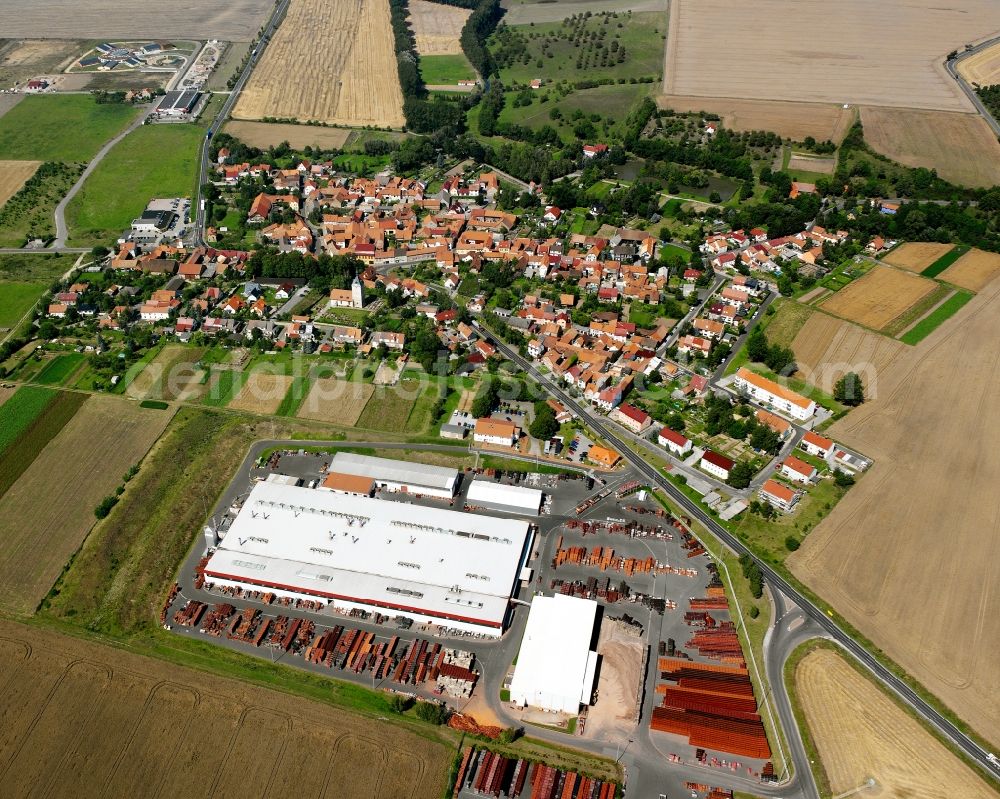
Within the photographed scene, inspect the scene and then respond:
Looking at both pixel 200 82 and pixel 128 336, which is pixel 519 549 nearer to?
pixel 128 336

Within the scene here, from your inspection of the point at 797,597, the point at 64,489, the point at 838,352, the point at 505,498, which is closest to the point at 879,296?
the point at 838,352

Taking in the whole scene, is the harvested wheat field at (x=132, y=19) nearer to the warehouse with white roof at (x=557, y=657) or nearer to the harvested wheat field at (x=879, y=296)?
the harvested wheat field at (x=879, y=296)

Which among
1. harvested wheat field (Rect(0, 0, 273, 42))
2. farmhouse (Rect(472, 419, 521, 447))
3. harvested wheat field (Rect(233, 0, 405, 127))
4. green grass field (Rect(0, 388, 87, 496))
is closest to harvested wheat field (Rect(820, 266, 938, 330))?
farmhouse (Rect(472, 419, 521, 447))

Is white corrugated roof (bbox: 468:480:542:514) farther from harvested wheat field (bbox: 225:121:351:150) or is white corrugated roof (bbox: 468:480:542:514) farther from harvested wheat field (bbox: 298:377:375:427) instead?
harvested wheat field (bbox: 225:121:351:150)

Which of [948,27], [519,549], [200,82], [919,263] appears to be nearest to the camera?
[519,549]

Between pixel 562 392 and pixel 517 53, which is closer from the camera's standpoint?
pixel 562 392

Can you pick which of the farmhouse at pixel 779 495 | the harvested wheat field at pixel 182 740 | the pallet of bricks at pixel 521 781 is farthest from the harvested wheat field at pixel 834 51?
the harvested wheat field at pixel 182 740

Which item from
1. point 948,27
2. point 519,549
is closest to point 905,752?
point 519,549
